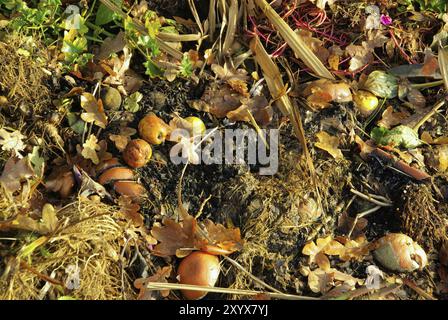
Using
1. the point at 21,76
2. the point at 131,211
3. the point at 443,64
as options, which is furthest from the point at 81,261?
the point at 443,64

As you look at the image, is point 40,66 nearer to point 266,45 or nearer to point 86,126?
point 86,126

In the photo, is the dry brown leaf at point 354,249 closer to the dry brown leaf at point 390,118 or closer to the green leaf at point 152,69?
the dry brown leaf at point 390,118

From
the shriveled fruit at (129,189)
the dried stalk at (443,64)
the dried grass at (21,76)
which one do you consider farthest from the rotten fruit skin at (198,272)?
the dried stalk at (443,64)

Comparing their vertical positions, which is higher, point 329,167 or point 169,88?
point 169,88

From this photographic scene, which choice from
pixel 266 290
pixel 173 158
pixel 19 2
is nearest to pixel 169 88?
pixel 173 158

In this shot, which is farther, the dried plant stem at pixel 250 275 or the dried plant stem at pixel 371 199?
the dried plant stem at pixel 371 199

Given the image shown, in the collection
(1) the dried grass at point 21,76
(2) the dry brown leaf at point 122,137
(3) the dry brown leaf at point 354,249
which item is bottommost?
(3) the dry brown leaf at point 354,249

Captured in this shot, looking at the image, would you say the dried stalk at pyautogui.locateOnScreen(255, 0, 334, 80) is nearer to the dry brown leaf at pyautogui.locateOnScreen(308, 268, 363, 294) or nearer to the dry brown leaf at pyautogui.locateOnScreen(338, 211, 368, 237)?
the dry brown leaf at pyautogui.locateOnScreen(338, 211, 368, 237)
